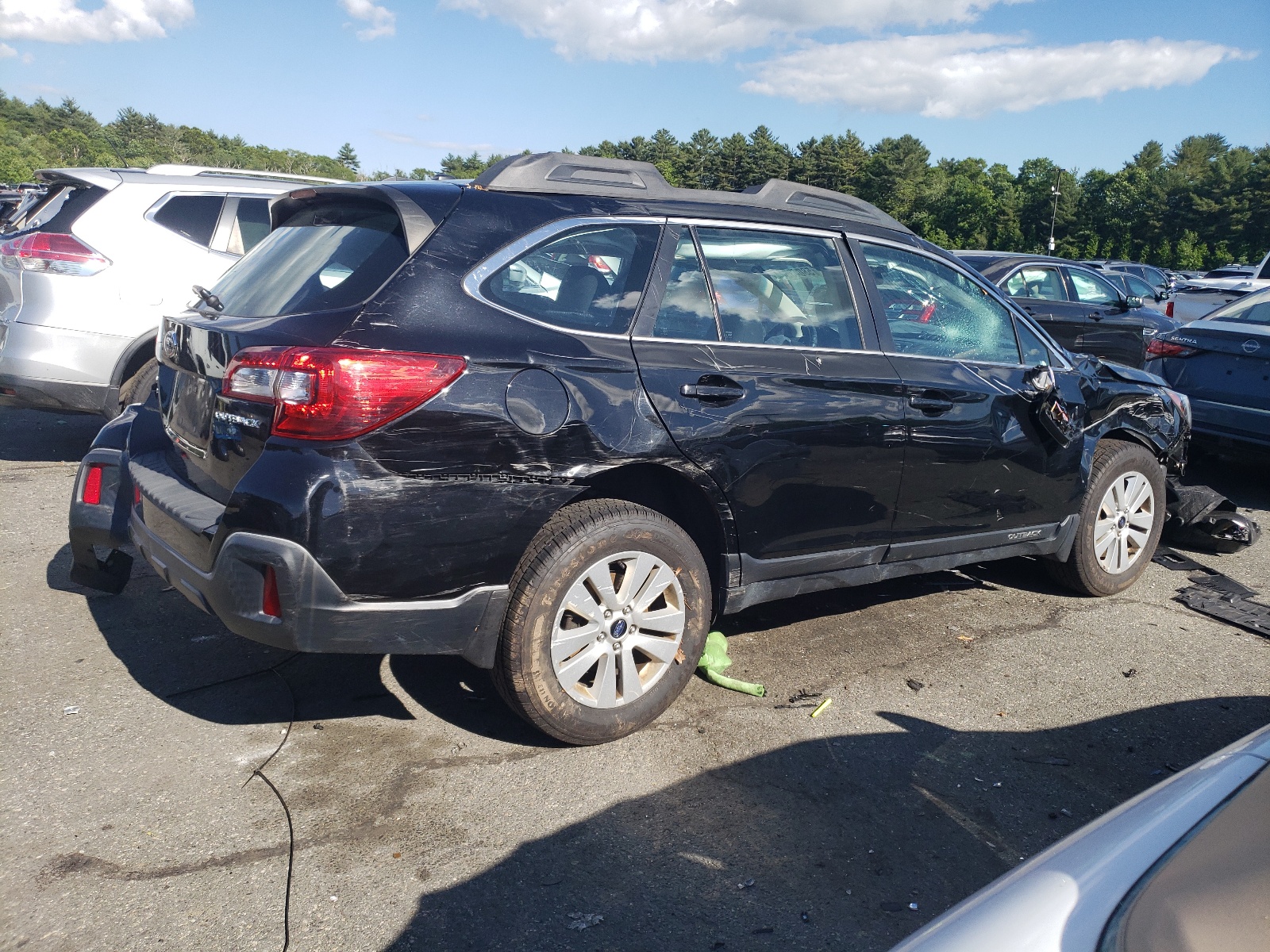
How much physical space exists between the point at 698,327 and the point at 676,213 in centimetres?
44

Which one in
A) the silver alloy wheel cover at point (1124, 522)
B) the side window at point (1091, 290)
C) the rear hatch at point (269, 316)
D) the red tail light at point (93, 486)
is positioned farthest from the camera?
the side window at point (1091, 290)

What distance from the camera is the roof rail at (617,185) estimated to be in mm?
3455

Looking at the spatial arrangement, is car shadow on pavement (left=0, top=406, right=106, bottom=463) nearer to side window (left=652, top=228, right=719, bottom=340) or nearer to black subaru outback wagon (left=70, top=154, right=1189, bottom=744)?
black subaru outback wagon (left=70, top=154, right=1189, bottom=744)

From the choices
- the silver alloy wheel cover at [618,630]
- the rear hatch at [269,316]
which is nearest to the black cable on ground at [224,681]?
the rear hatch at [269,316]

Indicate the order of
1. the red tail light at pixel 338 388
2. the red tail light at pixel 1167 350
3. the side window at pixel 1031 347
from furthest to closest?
the red tail light at pixel 1167 350
the side window at pixel 1031 347
the red tail light at pixel 338 388

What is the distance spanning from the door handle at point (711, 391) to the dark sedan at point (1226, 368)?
5.22 m

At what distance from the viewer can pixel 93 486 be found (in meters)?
3.85

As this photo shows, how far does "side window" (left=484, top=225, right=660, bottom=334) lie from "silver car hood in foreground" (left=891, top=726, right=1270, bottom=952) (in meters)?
2.16

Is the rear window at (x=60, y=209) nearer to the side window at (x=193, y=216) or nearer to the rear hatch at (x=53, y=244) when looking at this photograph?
the rear hatch at (x=53, y=244)

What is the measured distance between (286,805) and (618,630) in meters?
1.14

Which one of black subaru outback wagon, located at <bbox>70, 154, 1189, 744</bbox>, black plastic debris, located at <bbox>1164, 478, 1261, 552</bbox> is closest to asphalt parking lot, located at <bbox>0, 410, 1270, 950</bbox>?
black subaru outback wagon, located at <bbox>70, 154, 1189, 744</bbox>

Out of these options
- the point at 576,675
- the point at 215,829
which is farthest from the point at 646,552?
the point at 215,829

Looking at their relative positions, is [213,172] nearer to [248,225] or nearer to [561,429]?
[248,225]

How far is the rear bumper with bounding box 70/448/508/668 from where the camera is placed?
285cm
